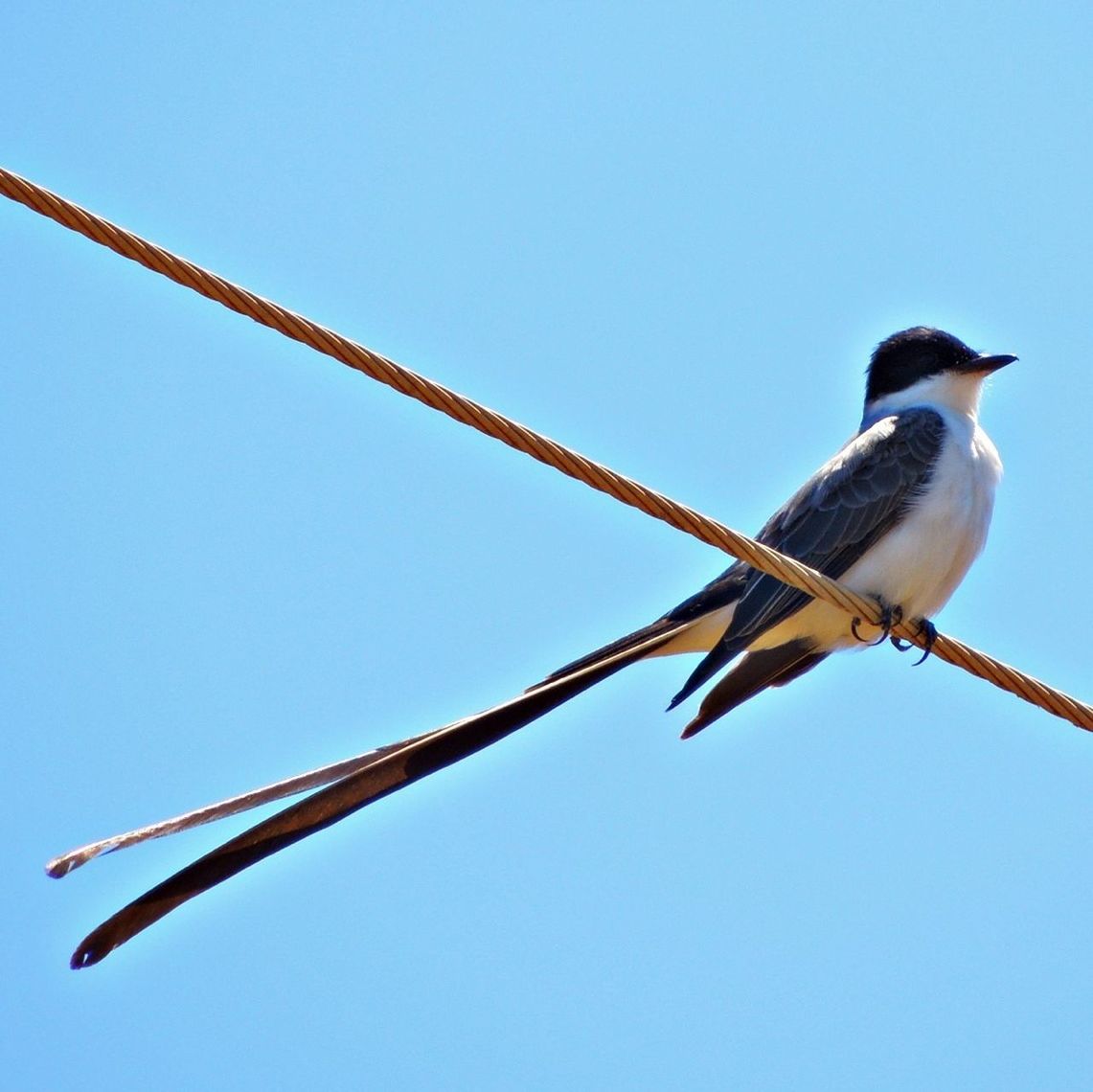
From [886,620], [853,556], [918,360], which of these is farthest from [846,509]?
[918,360]

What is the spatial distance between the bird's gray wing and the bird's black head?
0.43 metres

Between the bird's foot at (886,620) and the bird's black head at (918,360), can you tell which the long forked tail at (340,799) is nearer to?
the bird's foot at (886,620)

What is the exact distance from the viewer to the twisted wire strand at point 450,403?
12.5ft

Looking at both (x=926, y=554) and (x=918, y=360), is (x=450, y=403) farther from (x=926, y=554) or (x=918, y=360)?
(x=918, y=360)

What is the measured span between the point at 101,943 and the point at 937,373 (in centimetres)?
399

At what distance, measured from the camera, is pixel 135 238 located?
381 centimetres

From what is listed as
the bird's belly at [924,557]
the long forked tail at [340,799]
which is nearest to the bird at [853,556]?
the bird's belly at [924,557]

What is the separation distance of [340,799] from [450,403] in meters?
1.17

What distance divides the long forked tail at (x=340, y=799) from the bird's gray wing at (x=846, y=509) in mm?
705

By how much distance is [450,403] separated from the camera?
4012 millimetres

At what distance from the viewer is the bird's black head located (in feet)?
22.7

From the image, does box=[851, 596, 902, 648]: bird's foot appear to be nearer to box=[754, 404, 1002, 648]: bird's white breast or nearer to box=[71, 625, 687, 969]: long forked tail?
box=[754, 404, 1002, 648]: bird's white breast

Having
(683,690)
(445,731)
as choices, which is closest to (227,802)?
(445,731)

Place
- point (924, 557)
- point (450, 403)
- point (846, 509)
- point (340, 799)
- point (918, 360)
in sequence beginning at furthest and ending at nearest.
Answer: point (918, 360) < point (846, 509) < point (924, 557) < point (340, 799) < point (450, 403)
